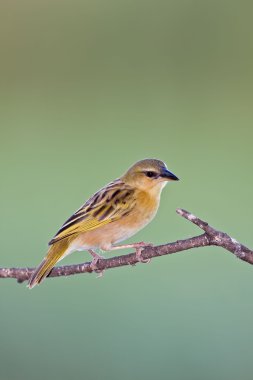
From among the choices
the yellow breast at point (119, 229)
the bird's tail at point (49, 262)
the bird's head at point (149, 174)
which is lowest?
the bird's tail at point (49, 262)

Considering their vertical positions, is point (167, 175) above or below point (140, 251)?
above

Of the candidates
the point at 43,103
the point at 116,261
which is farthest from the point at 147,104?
the point at 116,261

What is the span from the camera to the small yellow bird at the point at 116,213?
214 cm

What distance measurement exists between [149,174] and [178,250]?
73 cm

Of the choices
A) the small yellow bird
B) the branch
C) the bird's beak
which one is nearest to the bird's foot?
the branch

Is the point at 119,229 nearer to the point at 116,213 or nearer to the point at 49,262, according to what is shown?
the point at 116,213

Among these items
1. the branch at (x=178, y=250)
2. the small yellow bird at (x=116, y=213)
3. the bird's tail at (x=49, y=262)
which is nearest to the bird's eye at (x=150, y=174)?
the small yellow bird at (x=116, y=213)

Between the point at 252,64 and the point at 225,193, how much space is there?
284 cm

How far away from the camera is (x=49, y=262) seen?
78.3 inches

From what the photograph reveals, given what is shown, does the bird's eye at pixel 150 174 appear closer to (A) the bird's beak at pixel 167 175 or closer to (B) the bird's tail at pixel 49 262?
(A) the bird's beak at pixel 167 175

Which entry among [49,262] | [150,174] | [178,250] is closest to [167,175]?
[150,174]

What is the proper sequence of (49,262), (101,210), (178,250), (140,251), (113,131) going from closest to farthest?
(178,250) < (140,251) < (49,262) < (101,210) < (113,131)

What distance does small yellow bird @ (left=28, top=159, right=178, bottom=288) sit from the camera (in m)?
2.14

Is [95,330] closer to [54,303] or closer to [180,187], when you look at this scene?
[54,303]
